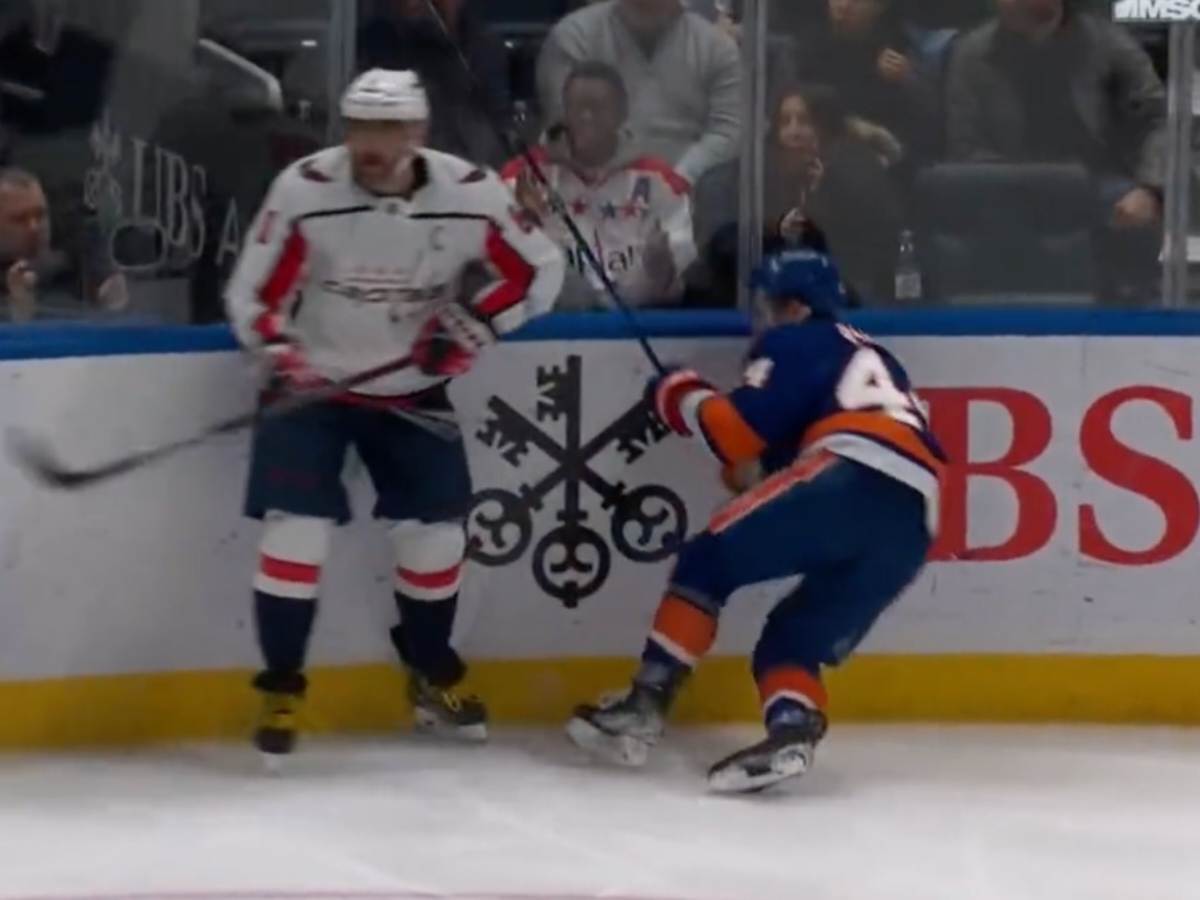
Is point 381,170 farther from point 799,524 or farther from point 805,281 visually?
point 799,524

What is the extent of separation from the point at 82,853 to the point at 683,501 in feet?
4.10

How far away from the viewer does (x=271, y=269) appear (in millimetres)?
3863

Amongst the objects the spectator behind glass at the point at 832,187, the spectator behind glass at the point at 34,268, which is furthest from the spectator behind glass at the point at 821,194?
the spectator behind glass at the point at 34,268

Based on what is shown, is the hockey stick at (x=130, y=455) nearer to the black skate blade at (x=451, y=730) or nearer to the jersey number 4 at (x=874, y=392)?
the black skate blade at (x=451, y=730)

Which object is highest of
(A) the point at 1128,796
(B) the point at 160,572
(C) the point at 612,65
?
(C) the point at 612,65

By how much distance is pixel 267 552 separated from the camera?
3869 mm

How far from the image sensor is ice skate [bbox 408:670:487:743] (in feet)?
13.3

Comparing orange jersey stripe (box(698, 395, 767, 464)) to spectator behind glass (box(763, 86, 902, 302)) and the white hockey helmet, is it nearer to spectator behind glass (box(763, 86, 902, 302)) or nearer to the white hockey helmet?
spectator behind glass (box(763, 86, 902, 302))

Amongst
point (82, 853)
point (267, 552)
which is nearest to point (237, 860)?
point (82, 853)

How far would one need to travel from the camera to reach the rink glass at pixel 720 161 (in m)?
4.11

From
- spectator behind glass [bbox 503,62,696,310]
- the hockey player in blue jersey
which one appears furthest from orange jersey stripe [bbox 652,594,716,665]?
spectator behind glass [bbox 503,62,696,310]

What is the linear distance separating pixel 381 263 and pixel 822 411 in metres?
0.74

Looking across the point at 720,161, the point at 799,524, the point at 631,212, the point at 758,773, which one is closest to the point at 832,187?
the point at 720,161

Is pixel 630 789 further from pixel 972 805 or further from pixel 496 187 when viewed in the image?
pixel 496 187
